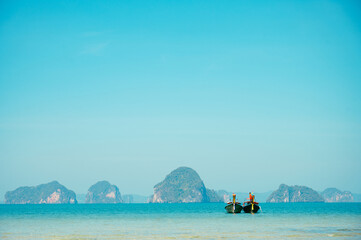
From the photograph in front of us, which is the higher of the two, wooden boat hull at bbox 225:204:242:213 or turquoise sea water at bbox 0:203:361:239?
wooden boat hull at bbox 225:204:242:213

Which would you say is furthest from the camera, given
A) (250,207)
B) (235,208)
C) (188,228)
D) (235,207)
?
(235,208)

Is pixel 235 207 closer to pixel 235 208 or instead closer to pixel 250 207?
pixel 235 208

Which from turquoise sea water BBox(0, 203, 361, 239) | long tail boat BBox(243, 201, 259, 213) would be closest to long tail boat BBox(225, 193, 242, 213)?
long tail boat BBox(243, 201, 259, 213)

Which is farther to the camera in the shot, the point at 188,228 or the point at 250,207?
the point at 250,207

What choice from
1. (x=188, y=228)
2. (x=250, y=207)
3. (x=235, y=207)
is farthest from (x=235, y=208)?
(x=188, y=228)

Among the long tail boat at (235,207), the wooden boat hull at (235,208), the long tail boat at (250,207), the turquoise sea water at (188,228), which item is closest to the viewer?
the turquoise sea water at (188,228)

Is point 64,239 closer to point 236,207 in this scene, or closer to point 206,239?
point 206,239

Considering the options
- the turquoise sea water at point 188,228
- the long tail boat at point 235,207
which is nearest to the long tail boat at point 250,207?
the long tail boat at point 235,207

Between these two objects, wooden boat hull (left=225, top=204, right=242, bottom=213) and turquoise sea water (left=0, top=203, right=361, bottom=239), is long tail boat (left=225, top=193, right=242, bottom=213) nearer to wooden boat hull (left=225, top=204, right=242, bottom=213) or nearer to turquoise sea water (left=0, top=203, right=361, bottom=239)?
wooden boat hull (left=225, top=204, right=242, bottom=213)

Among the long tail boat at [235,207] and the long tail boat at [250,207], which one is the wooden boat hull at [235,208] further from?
the long tail boat at [250,207]

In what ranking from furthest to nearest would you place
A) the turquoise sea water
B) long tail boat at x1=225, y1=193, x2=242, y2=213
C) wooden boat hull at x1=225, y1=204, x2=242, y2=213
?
wooden boat hull at x1=225, y1=204, x2=242, y2=213, long tail boat at x1=225, y1=193, x2=242, y2=213, the turquoise sea water

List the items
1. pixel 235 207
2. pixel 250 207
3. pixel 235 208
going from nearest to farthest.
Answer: pixel 250 207
pixel 235 207
pixel 235 208

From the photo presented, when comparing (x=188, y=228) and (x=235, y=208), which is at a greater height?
(x=235, y=208)

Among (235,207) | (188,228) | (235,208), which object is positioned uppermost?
(235,207)
